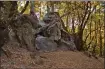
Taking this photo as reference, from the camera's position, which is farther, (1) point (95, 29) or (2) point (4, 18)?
(1) point (95, 29)

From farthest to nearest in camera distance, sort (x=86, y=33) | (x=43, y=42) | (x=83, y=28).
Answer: (x=86, y=33) < (x=83, y=28) < (x=43, y=42)

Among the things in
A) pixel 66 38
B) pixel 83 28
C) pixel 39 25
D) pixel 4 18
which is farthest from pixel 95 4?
pixel 4 18

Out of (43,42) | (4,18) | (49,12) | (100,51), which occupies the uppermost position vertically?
(4,18)

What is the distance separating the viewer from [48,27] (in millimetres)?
8109

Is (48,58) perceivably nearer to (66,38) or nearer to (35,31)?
(35,31)

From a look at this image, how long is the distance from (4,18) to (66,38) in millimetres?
4273

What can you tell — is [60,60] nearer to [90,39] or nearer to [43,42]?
[43,42]

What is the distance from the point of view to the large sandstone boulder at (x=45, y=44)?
718 centimetres

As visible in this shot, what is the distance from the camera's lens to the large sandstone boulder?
7178 millimetres

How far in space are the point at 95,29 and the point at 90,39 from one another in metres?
0.54

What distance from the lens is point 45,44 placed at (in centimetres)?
734

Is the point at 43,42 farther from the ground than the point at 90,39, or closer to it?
farther from the ground

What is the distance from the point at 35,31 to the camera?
7816mm

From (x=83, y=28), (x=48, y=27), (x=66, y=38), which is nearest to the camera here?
(x=48, y=27)
